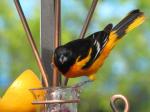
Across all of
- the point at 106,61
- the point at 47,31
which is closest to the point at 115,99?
the point at 47,31

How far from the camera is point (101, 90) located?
1.16 m

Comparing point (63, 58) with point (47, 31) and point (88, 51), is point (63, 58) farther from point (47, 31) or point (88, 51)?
point (47, 31)

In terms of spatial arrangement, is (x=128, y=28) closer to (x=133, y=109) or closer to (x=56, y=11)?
(x=56, y=11)

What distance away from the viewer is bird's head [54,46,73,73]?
702 millimetres

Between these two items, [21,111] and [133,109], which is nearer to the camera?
[21,111]

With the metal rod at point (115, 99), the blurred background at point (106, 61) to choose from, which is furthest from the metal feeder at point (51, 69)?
the blurred background at point (106, 61)

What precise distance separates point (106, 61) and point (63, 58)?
504 mm

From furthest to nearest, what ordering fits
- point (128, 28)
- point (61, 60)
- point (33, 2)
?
point (33, 2), point (128, 28), point (61, 60)

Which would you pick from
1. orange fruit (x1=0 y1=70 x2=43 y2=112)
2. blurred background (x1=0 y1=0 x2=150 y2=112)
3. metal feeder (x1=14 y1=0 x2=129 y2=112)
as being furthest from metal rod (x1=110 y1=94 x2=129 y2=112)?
blurred background (x1=0 y1=0 x2=150 y2=112)

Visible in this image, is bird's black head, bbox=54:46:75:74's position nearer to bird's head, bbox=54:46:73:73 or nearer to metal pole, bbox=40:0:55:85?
bird's head, bbox=54:46:73:73

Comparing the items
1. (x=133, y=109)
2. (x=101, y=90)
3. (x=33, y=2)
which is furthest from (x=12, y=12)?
(x=133, y=109)

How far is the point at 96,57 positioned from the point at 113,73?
0.43 metres

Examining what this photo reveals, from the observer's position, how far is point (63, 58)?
703 millimetres

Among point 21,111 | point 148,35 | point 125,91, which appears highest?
point 148,35
